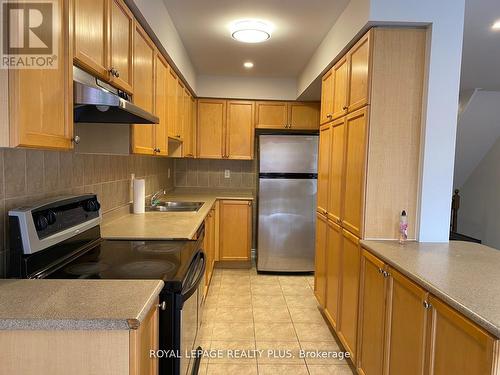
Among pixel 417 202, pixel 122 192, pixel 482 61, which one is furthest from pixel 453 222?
pixel 122 192

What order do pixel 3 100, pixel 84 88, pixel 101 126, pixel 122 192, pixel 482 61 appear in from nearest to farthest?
pixel 3 100 → pixel 84 88 → pixel 101 126 → pixel 122 192 → pixel 482 61

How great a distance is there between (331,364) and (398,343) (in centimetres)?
86

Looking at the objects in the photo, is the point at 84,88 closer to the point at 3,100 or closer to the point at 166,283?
the point at 3,100

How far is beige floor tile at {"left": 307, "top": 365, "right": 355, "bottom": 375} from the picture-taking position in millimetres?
2184

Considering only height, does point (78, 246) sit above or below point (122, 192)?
below

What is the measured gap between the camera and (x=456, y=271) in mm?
1455

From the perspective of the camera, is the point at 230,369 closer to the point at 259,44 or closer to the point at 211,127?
the point at 259,44

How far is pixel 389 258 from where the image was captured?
165cm

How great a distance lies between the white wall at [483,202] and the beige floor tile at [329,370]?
160 inches

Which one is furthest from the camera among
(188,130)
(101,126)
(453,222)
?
(453,222)

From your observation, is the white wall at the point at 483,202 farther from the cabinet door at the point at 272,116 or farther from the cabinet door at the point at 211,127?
the cabinet door at the point at 211,127

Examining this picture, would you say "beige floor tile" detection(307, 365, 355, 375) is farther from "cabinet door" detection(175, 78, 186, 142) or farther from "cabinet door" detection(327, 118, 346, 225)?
"cabinet door" detection(175, 78, 186, 142)

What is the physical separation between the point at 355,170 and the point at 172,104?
1.68m

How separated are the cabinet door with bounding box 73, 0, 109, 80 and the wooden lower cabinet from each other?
961 millimetres
